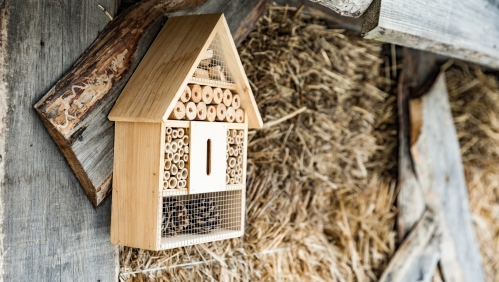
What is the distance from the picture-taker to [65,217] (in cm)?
165

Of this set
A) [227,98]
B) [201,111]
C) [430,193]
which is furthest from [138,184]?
[430,193]

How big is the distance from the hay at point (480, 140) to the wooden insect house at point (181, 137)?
183cm

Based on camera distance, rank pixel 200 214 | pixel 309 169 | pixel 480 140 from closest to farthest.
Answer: pixel 200 214 < pixel 309 169 < pixel 480 140

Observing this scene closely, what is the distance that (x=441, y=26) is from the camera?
171 cm

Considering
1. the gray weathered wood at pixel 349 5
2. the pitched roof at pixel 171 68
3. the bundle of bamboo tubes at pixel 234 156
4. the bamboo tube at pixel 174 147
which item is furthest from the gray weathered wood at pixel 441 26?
the bamboo tube at pixel 174 147

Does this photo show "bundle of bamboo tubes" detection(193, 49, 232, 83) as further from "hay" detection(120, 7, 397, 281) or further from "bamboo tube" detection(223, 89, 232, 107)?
"hay" detection(120, 7, 397, 281)

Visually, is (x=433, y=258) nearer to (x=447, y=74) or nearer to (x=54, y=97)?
(x=447, y=74)

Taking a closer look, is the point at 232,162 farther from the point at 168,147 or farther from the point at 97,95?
the point at 97,95

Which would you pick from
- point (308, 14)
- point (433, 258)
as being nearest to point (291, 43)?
point (308, 14)

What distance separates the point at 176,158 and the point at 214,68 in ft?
1.08

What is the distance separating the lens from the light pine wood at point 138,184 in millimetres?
1571

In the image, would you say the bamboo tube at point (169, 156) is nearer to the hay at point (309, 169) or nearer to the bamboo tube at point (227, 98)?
the bamboo tube at point (227, 98)

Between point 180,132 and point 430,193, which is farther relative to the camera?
point 430,193

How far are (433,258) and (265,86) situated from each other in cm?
138
